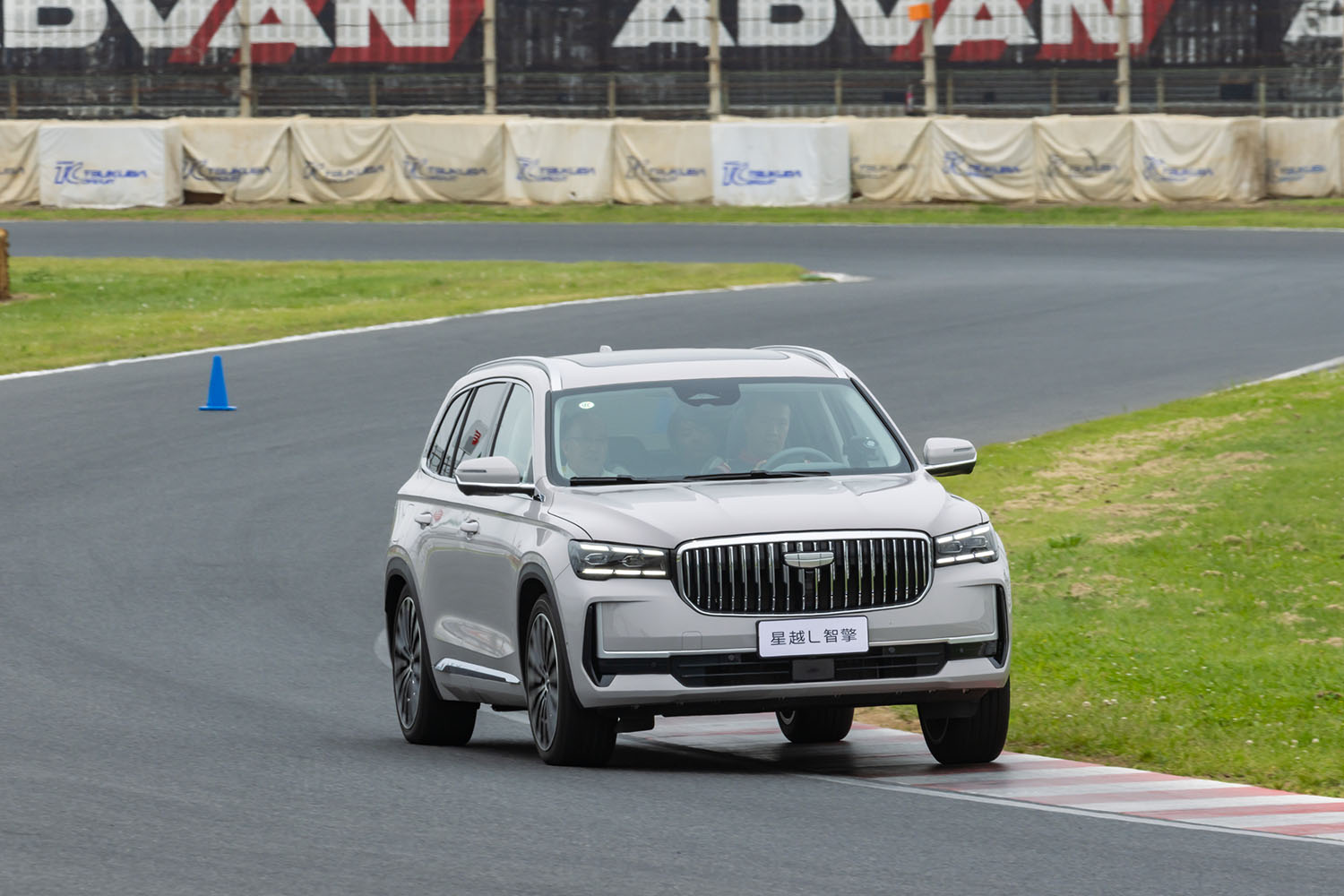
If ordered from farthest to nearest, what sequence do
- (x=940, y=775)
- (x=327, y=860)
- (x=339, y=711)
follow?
(x=339, y=711), (x=940, y=775), (x=327, y=860)

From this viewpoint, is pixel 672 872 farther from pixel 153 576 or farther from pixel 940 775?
pixel 153 576

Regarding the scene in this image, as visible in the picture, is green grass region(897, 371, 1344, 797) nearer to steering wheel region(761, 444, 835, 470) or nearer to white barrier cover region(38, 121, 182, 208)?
steering wheel region(761, 444, 835, 470)

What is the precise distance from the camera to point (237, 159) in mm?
53281

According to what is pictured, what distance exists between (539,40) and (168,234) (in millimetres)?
20419

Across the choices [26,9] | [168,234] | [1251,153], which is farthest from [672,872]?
[26,9]

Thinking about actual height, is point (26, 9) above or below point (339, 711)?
above

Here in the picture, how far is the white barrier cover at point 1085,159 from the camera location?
160ft

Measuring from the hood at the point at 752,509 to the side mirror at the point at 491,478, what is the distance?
0.73 feet

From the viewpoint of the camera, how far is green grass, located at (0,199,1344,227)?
46.0m

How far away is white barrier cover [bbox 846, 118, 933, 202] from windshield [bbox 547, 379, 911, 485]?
4072 cm

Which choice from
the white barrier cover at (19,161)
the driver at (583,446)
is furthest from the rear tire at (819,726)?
the white barrier cover at (19,161)

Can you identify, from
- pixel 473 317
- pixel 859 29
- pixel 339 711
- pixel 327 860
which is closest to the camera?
pixel 327 860

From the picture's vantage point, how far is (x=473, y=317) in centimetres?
3106

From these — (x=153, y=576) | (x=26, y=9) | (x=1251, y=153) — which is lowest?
(x=153, y=576)
